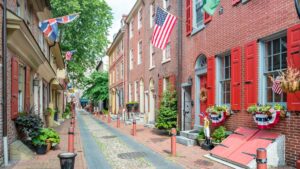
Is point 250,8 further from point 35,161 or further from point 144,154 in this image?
point 35,161

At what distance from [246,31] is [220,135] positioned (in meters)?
3.31

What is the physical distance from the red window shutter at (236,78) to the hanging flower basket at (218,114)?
15.3 inches

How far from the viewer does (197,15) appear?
523 inches

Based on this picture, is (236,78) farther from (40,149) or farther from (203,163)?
(40,149)

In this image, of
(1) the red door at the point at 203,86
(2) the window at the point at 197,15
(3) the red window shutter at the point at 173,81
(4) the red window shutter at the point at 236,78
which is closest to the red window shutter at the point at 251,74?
(4) the red window shutter at the point at 236,78

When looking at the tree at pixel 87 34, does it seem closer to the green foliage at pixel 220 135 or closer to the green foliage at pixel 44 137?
the green foliage at pixel 44 137

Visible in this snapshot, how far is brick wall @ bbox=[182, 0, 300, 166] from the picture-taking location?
7465 mm

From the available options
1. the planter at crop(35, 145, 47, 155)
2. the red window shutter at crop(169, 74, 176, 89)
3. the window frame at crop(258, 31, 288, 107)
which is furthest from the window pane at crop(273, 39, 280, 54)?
the red window shutter at crop(169, 74, 176, 89)

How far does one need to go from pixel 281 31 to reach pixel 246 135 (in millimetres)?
2928

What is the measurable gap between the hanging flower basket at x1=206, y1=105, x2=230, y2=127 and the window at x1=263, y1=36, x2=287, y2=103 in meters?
1.88

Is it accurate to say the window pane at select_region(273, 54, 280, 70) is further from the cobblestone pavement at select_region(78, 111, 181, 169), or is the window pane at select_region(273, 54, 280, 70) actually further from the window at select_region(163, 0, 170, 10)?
the window at select_region(163, 0, 170, 10)

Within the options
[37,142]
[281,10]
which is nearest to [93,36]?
[37,142]

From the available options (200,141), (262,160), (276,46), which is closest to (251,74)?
(276,46)

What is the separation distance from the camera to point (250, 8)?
9.16m
